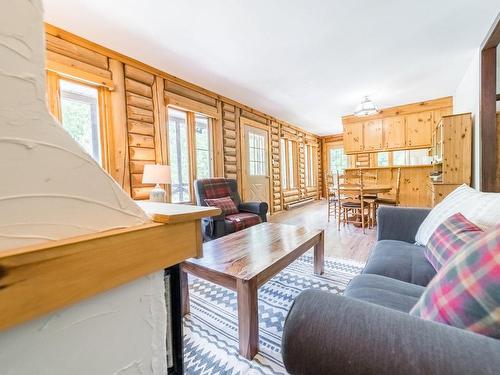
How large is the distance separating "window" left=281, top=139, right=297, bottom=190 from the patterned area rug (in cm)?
410

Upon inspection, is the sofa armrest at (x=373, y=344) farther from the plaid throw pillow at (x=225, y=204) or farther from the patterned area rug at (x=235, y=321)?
the plaid throw pillow at (x=225, y=204)

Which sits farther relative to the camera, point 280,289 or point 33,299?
point 280,289

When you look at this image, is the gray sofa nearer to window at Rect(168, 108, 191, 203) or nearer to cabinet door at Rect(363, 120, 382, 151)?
window at Rect(168, 108, 191, 203)

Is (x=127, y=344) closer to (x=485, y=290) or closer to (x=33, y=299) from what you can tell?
(x=33, y=299)

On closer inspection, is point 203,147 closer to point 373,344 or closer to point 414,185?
point 373,344

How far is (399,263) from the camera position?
139cm

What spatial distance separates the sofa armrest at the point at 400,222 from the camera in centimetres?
184

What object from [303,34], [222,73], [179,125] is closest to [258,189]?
[179,125]

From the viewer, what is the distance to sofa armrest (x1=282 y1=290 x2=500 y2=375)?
0.48 meters

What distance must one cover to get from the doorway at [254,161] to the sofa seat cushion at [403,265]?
332 centimetres

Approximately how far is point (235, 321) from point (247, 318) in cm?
37

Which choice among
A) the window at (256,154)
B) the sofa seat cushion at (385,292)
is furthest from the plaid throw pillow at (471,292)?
the window at (256,154)

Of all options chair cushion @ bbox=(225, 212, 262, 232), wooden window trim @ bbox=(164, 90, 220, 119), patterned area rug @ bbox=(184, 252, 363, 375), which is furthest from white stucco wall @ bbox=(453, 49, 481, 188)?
wooden window trim @ bbox=(164, 90, 220, 119)

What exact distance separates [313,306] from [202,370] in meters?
0.94
